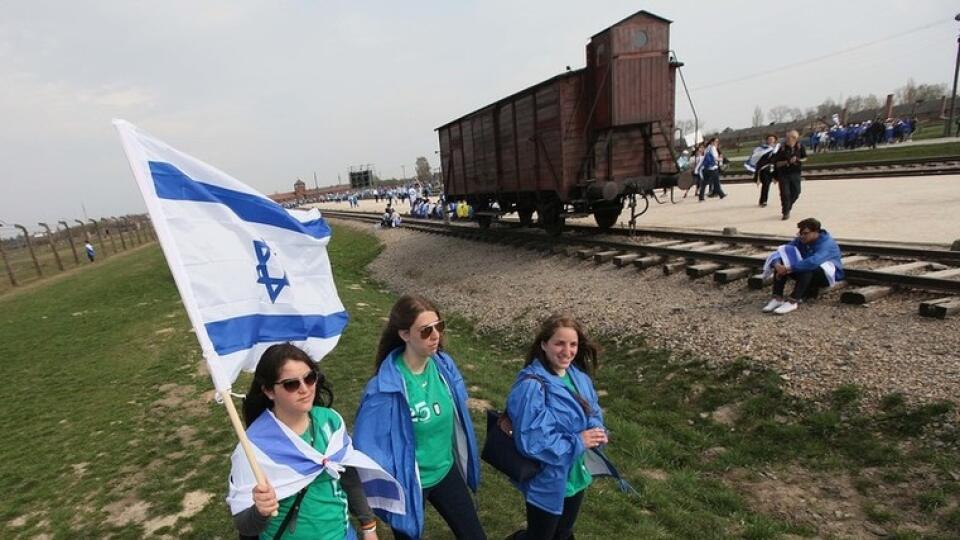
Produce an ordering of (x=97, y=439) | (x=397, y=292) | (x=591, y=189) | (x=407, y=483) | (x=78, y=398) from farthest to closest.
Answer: (x=397, y=292) < (x=591, y=189) < (x=78, y=398) < (x=97, y=439) < (x=407, y=483)

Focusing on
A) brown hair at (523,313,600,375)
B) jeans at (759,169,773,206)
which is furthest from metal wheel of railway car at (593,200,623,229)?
brown hair at (523,313,600,375)

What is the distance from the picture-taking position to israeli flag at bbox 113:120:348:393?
2.37 metres

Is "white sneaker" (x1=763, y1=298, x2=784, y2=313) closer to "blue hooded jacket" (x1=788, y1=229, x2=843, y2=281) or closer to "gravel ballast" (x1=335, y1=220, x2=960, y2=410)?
"gravel ballast" (x1=335, y1=220, x2=960, y2=410)

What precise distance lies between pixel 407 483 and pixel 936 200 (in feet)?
46.6

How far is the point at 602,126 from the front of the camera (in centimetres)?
1182

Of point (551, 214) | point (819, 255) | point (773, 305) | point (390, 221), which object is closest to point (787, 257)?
point (819, 255)

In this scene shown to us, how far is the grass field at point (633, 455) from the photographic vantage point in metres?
3.90

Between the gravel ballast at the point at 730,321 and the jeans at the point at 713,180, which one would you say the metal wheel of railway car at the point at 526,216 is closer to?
the gravel ballast at the point at 730,321

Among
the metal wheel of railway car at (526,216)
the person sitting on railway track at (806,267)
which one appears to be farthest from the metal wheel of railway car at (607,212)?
the person sitting on railway track at (806,267)

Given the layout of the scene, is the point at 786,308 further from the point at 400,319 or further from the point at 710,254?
the point at 400,319

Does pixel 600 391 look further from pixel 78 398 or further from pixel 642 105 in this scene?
pixel 642 105

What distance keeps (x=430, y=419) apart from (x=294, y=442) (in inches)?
31.7

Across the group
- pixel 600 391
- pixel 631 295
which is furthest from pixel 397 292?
pixel 600 391

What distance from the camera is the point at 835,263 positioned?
265 inches
